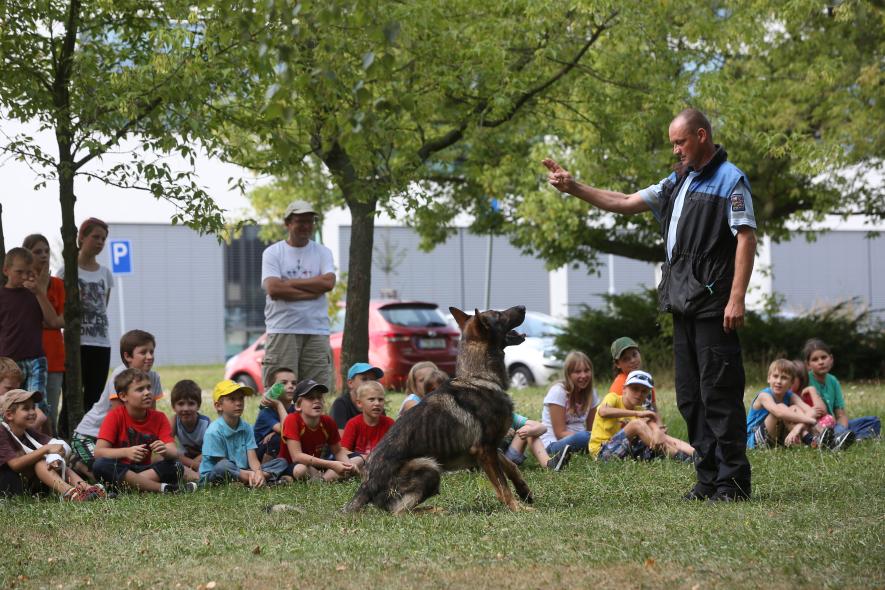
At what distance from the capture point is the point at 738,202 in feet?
20.9

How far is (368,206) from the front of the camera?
543 inches

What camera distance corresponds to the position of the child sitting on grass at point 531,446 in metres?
9.05

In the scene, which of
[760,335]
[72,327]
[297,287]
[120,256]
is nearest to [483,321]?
[297,287]

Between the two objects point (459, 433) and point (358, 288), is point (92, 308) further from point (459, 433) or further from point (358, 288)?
point (459, 433)

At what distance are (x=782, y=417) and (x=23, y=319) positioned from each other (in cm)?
682

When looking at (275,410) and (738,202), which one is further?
(275,410)

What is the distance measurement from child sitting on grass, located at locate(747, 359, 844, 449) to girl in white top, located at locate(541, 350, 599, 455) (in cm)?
157

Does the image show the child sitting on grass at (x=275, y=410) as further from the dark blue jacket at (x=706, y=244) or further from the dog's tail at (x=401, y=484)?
the dark blue jacket at (x=706, y=244)

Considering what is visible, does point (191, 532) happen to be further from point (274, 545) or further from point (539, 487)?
point (539, 487)

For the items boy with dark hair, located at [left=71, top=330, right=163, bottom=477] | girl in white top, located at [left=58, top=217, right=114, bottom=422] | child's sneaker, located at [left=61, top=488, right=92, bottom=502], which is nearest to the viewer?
child's sneaker, located at [left=61, top=488, right=92, bottom=502]

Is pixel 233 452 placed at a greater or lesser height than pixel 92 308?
lesser

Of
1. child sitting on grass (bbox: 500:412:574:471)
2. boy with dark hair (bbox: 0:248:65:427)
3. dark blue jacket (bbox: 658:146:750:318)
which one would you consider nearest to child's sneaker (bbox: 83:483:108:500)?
boy with dark hair (bbox: 0:248:65:427)

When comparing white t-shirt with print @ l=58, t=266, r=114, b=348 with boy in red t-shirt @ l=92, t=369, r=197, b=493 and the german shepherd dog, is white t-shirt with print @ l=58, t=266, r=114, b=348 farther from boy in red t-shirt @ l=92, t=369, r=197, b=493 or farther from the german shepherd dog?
the german shepherd dog

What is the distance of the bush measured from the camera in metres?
20.1
